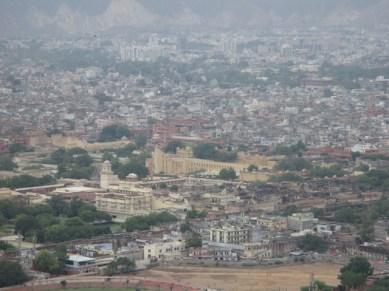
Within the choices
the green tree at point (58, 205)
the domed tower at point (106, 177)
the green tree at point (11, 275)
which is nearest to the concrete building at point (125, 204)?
the green tree at point (58, 205)

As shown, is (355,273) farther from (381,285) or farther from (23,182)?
(23,182)

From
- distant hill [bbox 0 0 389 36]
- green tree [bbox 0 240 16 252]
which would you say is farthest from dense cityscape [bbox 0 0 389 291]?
distant hill [bbox 0 0 389 36]

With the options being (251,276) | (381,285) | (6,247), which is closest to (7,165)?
(6,247)

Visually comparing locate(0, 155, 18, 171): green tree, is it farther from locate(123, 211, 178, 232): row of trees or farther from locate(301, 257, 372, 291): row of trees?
locate(301, 257, 372, 291): row of trees

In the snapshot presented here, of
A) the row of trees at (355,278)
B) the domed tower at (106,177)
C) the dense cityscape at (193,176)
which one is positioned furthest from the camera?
the domed tower at (106,177)

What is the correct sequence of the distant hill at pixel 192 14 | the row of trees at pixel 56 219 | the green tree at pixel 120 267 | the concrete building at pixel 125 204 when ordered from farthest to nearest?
the distant hill at pixel 192 14, the concrete building at pixel 125 204, the row of trees at pixel 56 219, the green tree at pixel 120 267

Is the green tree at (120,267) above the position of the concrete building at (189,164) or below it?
below

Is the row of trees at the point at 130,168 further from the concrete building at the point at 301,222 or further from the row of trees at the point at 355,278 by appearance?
the row of trees at the point at 355,278
